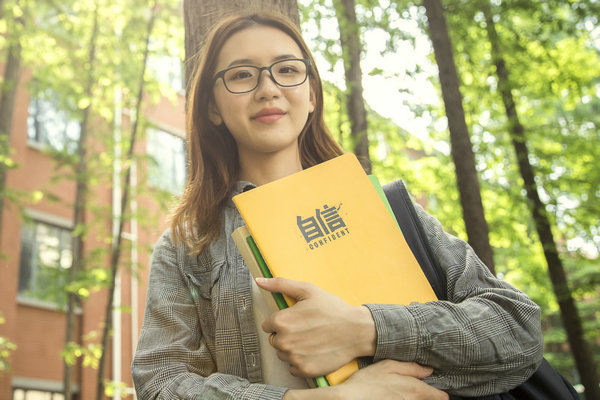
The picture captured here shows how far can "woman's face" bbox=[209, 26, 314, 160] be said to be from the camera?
170cm

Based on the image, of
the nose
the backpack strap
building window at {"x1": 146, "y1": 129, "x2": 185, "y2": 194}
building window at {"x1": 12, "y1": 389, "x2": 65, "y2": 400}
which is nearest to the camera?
the backpack strap

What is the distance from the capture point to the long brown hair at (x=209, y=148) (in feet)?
5.74

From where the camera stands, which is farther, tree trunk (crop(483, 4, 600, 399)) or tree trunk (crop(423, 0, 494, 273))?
tree trunk (crop(483, 4, 600, 399))

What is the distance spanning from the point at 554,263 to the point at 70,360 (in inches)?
279

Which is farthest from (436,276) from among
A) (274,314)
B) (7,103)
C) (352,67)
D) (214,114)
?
(7,103)

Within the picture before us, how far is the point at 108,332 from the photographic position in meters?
8.66

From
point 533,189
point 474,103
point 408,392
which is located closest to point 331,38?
point 474,103

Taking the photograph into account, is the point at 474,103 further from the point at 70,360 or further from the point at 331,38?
the point at 70,360

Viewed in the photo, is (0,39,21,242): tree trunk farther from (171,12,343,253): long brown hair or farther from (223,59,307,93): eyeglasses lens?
(223,59,307,93): eyeglasses lens

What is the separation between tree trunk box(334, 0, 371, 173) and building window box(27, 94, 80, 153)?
9517 mm

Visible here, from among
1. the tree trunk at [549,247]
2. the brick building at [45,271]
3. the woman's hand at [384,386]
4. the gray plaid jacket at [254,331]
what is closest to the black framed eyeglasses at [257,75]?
the gray plaid jacket at [254,331]

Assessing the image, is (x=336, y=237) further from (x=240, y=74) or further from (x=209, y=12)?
(x=209, y=12)

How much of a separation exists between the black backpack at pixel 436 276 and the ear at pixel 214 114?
60 cm

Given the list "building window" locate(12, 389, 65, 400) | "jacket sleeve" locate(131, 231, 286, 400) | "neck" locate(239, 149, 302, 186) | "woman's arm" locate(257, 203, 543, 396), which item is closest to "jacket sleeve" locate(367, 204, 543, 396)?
"woman's arm" locate(257, 203, 543, 396)
